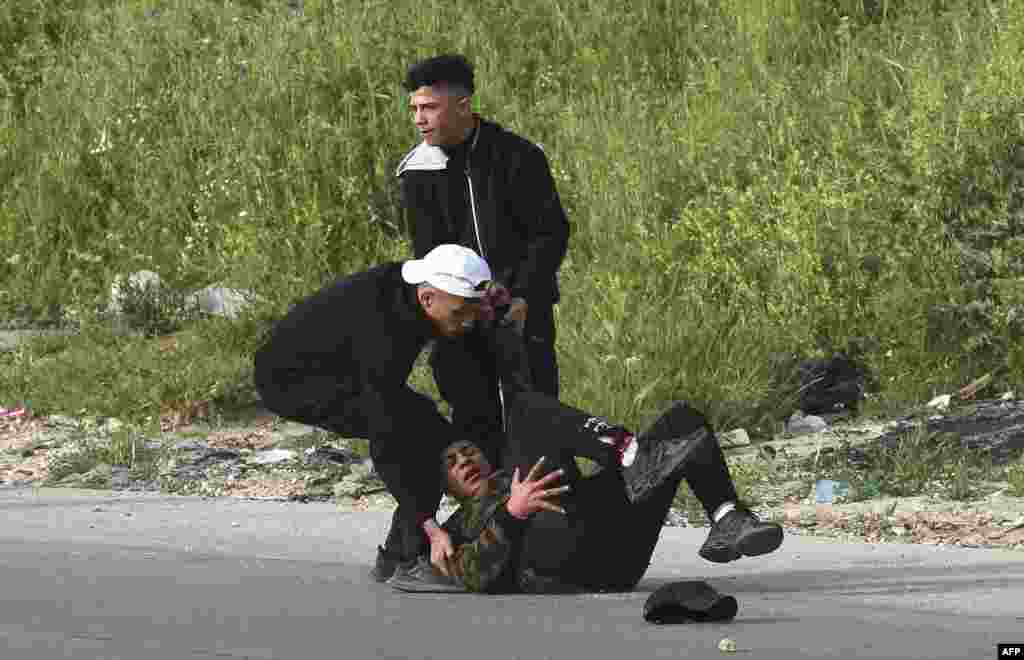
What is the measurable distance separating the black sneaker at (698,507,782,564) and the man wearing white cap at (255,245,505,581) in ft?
3.42

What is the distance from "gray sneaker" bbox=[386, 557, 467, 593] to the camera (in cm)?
779

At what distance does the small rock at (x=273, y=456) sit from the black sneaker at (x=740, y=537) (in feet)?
16.5

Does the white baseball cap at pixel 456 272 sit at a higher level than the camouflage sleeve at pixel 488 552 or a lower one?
higher

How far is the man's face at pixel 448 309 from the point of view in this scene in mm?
7453

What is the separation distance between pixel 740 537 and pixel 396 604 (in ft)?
4.47

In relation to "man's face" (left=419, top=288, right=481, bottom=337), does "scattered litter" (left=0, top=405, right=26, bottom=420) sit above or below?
below

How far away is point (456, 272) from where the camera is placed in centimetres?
742

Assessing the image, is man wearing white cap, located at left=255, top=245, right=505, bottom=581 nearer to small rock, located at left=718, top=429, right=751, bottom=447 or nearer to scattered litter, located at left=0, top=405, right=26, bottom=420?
small rock, located at left=718, top=429, right=751, bottom=447

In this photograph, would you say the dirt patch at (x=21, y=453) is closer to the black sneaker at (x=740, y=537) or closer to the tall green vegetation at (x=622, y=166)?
the tall green vegetation at (x=622, y=166)

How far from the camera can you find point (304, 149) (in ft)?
52.8

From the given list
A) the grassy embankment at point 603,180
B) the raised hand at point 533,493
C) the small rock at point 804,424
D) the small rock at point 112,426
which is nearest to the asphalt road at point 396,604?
the raised hand at point 533,493

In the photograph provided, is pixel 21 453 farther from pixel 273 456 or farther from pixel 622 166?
pixel 622 166

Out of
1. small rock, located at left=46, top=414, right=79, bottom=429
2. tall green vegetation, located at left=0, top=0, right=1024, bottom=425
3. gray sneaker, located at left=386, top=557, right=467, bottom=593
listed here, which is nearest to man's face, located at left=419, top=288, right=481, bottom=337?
gray sneaker, located at left=386, top=557, right=467, bottom=593

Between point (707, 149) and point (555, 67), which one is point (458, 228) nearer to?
point (707, 149)
